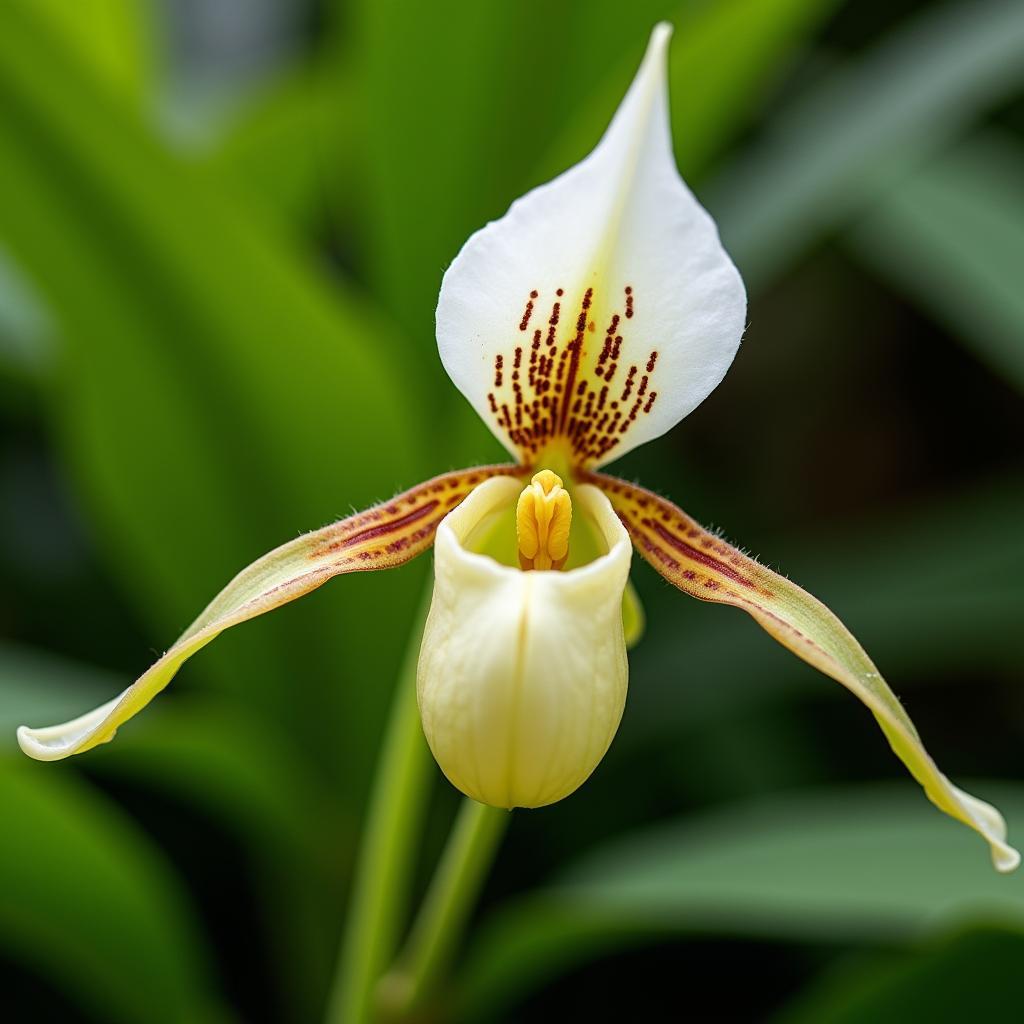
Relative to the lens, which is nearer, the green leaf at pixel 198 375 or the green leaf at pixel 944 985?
the green leaf at pixel 944 985

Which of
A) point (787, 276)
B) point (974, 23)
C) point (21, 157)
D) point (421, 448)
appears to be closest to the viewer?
point (21, 157)

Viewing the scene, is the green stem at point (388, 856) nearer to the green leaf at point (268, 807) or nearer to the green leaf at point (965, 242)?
the green leaf at point (268, 807)

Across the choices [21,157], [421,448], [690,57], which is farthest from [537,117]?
[21,157]

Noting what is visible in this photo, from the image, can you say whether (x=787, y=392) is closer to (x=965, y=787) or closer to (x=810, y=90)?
(x=810, y=90)

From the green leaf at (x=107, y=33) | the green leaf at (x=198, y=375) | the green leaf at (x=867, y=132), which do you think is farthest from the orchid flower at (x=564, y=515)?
the green leaf at (x=107, y=33)

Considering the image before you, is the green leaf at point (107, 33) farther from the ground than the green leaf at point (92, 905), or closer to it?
farther from the ground

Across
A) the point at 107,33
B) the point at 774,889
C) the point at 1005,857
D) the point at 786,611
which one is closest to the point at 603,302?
the point at 786,611
